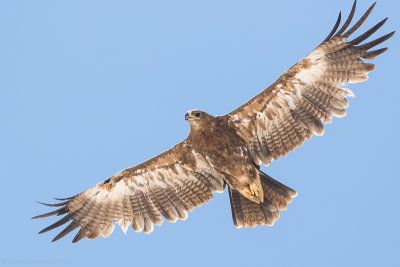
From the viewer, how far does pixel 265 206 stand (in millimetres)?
13891

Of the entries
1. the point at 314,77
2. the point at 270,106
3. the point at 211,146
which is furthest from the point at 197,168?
the point at 314,77

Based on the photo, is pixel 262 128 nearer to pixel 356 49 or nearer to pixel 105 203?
pixel 356 49

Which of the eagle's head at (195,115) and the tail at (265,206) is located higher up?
the eagle's head at (195,115)

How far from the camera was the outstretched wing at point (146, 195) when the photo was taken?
14.2 meters

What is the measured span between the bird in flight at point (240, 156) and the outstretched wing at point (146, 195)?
2cm

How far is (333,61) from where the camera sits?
519 inches

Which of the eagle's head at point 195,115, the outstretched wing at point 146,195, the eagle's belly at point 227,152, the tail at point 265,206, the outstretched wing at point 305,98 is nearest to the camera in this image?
the outstretched wing at point 305,98

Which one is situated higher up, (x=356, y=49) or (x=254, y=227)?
(x=356, y=49)

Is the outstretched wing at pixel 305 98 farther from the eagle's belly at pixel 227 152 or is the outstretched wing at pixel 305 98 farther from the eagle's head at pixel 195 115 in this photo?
the eagle's head at pixel 195 115

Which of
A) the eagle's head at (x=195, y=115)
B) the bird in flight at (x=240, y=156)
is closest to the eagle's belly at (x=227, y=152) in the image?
the bird in flight at (x=240, y=156)

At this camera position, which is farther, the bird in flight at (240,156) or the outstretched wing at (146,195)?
the outstretched wing at (146,195)

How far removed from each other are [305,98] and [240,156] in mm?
1646

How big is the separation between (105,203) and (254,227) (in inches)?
118

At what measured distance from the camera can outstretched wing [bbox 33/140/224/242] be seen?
46.8ft
